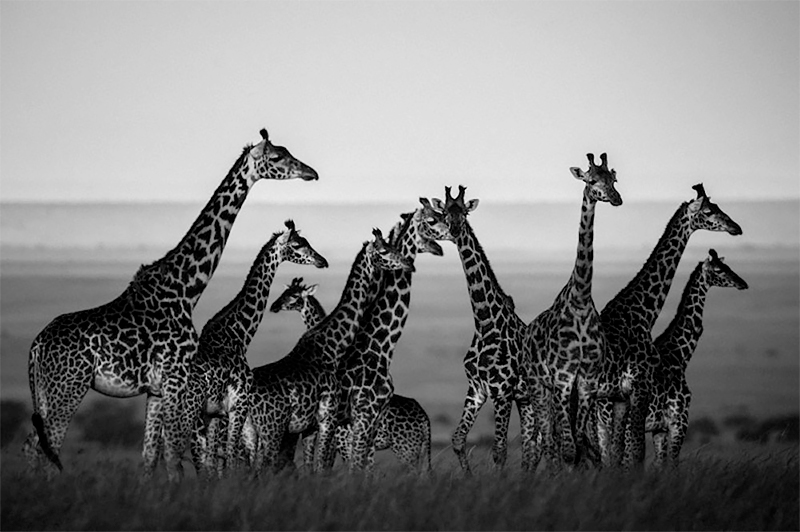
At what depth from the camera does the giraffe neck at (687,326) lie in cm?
1881

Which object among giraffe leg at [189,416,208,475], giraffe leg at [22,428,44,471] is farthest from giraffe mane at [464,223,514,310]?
giraffe leg at [22,428,44,471]

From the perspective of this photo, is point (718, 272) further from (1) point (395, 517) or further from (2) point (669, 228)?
(1) point (395, 517)

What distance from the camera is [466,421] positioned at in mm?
17422

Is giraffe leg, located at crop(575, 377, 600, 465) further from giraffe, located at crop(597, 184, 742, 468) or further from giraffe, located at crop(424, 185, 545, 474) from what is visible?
giraffe, located at crop(424, 185, 545, 474)

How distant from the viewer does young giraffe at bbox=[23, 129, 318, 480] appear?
14.7 m

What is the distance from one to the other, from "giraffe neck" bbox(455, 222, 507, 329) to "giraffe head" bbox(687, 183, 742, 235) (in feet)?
9.72

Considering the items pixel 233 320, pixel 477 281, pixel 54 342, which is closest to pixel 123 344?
pixel 54 342

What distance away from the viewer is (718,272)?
750 inches

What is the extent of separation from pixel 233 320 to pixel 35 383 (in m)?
2.83

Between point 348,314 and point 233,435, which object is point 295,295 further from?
point 233,435

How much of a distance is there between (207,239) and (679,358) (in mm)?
6772

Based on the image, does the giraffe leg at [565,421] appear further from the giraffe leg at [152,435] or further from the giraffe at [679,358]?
the giraffe leg at [152,435]

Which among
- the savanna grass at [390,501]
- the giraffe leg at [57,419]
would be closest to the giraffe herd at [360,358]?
the giraffe leg at [57,419]

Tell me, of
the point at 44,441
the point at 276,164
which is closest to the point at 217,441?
the point at 44,441
